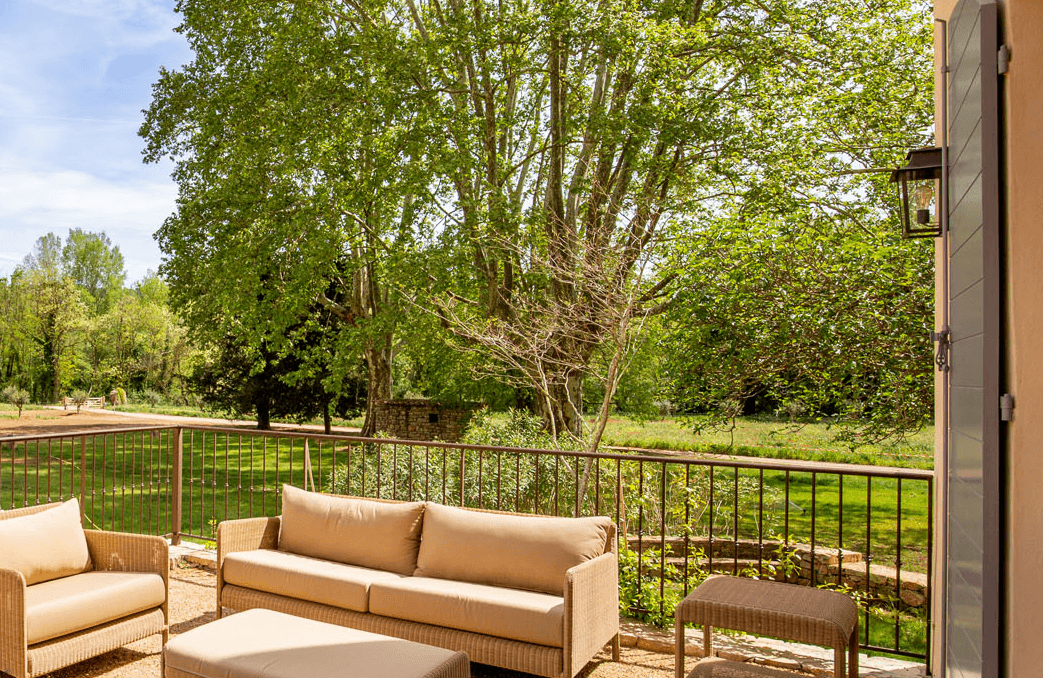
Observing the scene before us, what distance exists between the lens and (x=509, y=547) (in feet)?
11.7

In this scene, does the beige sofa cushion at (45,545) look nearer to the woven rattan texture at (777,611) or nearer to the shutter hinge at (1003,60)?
the woven rattan texture at (777,611)

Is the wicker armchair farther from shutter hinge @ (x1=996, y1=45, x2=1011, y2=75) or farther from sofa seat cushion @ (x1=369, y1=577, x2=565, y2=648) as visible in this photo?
shutter hinge @ (x1=996, y1=45, x2=1011, y2=75)

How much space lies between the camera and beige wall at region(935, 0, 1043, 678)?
1.57 meters

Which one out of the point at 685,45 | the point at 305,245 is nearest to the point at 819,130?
the point at 685,45

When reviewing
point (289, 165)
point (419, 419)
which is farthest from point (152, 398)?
point (289, 165)

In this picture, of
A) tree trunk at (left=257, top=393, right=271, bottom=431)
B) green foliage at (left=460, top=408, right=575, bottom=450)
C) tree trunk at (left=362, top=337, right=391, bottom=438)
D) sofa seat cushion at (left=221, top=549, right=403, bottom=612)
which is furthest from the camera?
tree trunk at (left=257, top=393, right=271, bottom=431)

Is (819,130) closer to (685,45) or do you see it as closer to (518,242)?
(685,45)

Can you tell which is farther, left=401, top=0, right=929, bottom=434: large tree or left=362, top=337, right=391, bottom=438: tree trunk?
left=362, top=337, right=391, bottom=438: tree trunk

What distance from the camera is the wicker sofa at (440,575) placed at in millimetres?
3150

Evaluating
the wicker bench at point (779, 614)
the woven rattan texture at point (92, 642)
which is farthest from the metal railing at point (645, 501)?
the woven rattan texture at point (92, 642)

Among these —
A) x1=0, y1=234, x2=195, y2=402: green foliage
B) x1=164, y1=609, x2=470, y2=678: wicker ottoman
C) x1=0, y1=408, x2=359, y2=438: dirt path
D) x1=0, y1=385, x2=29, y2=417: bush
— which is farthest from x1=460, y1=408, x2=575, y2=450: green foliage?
x1=0, y1=385, x2=29, y2=417: bush

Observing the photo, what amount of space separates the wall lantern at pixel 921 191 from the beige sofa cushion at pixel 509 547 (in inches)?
77.4

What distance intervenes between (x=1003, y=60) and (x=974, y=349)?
2.51 feet

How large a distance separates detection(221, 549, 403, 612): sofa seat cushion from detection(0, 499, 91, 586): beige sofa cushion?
74 centimetres
